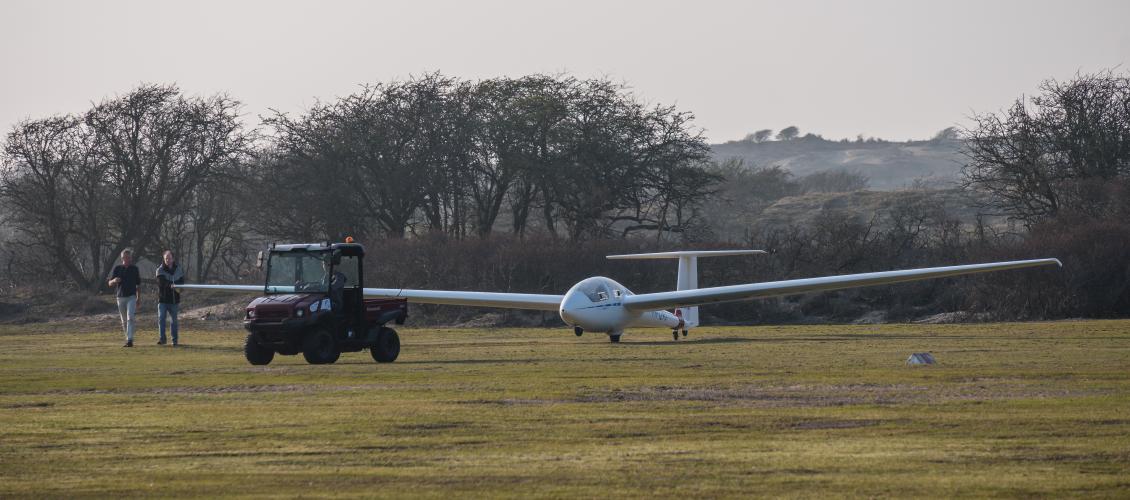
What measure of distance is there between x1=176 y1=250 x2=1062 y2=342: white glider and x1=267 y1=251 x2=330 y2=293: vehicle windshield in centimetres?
319

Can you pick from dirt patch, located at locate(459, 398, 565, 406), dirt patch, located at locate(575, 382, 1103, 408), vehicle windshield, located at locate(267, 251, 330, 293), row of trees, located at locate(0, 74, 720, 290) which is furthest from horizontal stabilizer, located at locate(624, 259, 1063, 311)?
row of trees, located at locate(0, 74, 720, 290)

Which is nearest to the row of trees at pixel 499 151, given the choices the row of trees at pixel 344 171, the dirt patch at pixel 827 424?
the row of trees at pixel 344 171

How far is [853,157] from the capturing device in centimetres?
18538

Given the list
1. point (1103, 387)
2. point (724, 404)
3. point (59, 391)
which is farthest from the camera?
point (59, 391)

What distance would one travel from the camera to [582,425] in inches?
421

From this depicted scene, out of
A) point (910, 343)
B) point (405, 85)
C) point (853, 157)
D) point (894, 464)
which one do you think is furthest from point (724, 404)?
point (853, 157)

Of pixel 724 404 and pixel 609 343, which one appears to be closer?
pixel 724 404

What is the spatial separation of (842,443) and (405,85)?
41.4 m

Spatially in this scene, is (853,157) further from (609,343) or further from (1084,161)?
(609,343)

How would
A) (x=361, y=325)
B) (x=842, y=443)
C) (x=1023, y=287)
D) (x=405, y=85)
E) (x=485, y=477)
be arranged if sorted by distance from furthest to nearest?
1. (x=405, y=85)
2. (x=1023, y=287)
3. (x=361, y=325)
4. (x=842, y=443)
5. (x=485, y=477)

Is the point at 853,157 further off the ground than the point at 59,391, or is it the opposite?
the point at 853,157

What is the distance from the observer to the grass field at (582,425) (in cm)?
802

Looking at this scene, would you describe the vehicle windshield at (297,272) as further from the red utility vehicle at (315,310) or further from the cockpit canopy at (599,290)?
the cockpit canopy at (599,290)

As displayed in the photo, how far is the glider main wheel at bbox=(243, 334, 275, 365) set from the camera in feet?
59.6
